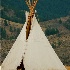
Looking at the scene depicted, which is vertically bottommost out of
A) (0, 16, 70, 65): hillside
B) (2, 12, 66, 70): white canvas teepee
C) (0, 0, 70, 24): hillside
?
(0, 0, 70, 24): hillside

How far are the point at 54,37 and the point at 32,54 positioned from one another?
82.2 m

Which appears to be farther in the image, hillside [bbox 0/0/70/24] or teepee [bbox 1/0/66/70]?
hillside [bbox 0/0/70/24]

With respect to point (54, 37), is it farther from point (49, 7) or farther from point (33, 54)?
point (49, 7)

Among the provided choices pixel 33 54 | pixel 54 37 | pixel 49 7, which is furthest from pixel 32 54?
pixel 49 7

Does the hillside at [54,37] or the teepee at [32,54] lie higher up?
the teepee at [32,54]

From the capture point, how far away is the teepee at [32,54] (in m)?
13.7

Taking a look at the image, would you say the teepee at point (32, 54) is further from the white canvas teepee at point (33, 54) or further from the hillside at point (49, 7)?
the hillside at point (49, 7)

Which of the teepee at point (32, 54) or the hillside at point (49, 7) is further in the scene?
the hillside at point (49, 7)

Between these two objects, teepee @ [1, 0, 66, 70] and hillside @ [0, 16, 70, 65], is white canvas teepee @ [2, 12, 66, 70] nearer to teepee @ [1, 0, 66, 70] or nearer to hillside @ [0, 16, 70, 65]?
teepee @ [1, 0, 66, 70]

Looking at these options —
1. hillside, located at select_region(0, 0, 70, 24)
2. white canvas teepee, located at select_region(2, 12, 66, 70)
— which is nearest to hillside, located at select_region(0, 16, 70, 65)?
hillside, located at select_region(0, 0, 70, 24)

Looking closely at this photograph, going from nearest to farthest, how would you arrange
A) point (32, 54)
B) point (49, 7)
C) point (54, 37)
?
1. point (32, 54)
2. point (54, 37)
3. point (49, 7)

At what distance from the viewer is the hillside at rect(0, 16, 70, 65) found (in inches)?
2930

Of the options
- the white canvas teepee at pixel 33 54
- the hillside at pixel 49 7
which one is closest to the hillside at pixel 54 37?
the hillside at pixel 49 7

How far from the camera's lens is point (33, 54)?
13.8 meters
